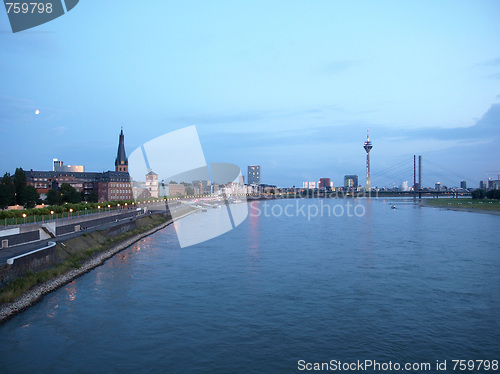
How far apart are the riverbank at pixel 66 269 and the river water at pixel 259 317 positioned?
43 cm

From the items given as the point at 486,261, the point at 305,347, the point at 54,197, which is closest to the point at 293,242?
the point at 486,261

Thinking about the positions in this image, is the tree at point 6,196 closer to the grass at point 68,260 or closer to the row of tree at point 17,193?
the row of tree at point 17,193

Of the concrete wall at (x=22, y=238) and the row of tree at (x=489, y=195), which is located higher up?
the row of tree at (x=489, y=195)

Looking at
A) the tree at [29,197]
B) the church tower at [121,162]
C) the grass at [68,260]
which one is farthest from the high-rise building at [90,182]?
the grass at [68,260]

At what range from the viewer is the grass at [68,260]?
485 inches

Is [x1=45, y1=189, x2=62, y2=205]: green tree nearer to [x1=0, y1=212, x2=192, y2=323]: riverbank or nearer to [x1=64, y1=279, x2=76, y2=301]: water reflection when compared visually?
[x1=0, y1=212, x2=192, y2=323]: riverbank

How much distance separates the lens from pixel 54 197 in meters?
49.3

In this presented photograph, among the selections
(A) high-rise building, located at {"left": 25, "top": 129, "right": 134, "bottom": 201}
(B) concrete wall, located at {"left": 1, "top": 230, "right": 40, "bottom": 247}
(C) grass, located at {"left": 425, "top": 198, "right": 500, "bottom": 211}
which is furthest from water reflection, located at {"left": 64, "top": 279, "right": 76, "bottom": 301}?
(A) high-rise building, located at {"left": 25, "top": 129, "right": 134, "bottom": 201}

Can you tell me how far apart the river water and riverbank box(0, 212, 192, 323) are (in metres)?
0.43

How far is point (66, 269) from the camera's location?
1661 cm

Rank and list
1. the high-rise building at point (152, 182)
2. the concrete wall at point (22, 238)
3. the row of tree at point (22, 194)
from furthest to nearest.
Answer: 1. the high-rise building at point (152, 182)
2. the row of tree at point (22, 194)
3. the concrete wall at point (22, 238)

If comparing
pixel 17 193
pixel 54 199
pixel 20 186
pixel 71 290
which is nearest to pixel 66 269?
pixel 71 290

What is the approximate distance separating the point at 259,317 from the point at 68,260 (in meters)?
10.2

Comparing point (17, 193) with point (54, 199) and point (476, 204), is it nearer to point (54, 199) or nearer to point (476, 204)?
point (54, 199)
